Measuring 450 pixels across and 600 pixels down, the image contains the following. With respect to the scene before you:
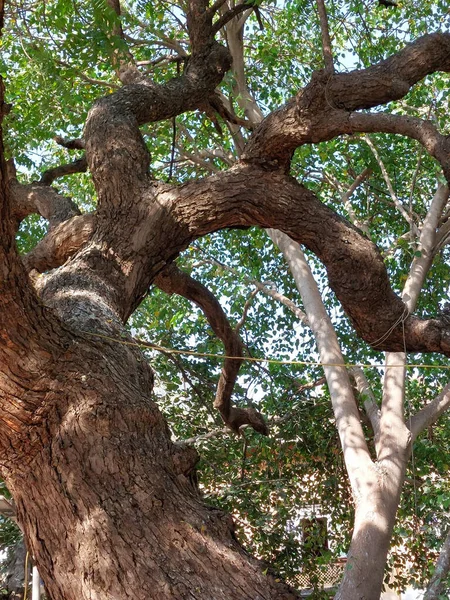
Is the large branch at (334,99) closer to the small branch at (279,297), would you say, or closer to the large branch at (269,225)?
the large branch at (269,225)

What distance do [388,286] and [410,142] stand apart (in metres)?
4.35

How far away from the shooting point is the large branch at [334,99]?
327 centimetres

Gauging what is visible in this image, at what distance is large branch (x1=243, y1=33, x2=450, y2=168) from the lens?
3.27 metres

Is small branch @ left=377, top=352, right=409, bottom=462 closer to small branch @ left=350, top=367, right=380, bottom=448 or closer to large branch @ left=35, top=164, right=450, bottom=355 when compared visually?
small branch @ left=350, top=367, right=380, bottom=448

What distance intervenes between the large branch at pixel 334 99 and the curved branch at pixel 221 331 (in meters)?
1.18

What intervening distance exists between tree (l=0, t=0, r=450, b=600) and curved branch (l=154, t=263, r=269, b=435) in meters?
0.01

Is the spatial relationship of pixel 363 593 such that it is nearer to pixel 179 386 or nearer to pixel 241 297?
pixel 179 386

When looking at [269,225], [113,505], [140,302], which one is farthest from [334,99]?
[113,505]

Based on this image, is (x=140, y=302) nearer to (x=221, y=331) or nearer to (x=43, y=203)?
(x=43, y=203)

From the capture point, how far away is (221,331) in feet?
15.8

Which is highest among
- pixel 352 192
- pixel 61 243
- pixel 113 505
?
pixel 352 192

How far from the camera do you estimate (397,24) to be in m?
7.31

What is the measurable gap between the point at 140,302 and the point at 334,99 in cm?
130

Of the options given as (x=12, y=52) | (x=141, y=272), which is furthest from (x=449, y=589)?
(x=12, y=52)
